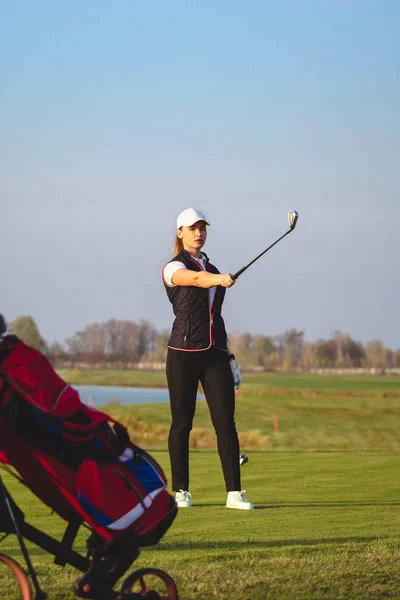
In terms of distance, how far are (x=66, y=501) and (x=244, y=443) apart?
3269 cm

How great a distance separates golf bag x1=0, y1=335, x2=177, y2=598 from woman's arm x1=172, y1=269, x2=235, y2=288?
319cm

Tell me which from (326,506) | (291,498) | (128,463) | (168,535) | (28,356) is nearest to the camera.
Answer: (28,356)

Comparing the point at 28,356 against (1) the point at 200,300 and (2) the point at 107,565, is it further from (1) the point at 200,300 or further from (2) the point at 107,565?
(1) the point at 200,300

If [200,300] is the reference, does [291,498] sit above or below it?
below

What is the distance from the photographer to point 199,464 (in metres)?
14.1

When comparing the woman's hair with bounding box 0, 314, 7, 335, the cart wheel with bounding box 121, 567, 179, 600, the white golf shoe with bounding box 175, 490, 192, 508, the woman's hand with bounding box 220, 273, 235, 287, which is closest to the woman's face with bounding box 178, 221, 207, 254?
the woman's hand with bounding box 220, 273, 235, 287

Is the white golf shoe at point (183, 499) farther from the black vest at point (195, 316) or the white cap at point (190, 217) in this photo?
the white cap at point (190, 217)

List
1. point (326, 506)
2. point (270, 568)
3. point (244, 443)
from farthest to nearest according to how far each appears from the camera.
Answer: point (244, 443)
point (326, 506)
point (270, 568)

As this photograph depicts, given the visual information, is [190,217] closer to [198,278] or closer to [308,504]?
[198,278]

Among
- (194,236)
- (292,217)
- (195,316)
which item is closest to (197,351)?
(195,316)

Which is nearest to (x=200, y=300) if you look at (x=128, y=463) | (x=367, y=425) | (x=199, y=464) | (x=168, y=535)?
(x=168, y=535)

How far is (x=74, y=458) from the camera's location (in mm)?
4430

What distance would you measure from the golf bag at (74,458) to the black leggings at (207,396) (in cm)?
390

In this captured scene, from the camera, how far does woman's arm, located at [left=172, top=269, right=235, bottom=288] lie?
775cm
